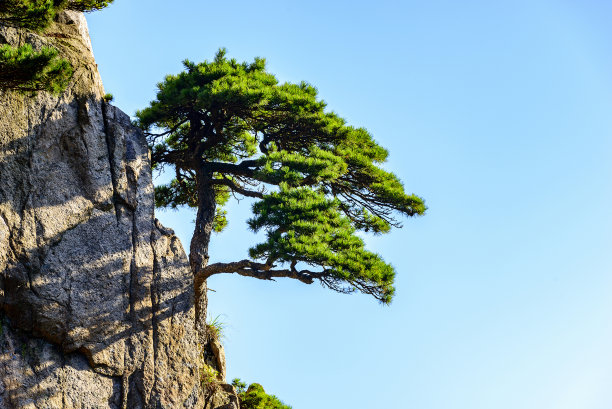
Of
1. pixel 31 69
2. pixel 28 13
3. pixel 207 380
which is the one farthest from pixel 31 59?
pixel 207 380

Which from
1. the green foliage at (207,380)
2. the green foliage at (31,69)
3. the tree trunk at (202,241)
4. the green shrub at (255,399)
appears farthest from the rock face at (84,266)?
→ the green shrub at (255,399)

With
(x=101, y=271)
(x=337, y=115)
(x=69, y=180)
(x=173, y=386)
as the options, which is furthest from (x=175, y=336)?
(x=337, y=115)

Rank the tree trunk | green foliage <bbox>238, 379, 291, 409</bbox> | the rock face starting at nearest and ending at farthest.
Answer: the rock face, the tree trunk, green foliage <bbox>238, 379, 291, 409</bbox>

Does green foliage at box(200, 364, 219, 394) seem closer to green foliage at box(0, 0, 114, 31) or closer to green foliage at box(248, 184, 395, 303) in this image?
green foliage at box(248, 184, 395, 303)

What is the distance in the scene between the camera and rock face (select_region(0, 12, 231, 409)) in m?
9.87

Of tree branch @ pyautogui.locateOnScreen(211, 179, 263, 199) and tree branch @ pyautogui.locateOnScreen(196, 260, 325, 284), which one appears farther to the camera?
tree branch @ pyautogui.locateOnScreen(211, 179, 263, 199)

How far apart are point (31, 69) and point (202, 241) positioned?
182 inches

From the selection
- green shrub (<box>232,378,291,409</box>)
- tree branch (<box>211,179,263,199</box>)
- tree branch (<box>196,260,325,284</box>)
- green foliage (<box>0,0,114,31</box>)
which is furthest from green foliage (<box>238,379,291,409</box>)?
green foliage (<box>0,0,114,31</box>)

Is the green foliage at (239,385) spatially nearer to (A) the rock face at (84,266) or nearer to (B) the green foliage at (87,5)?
(A) the rock face at (84,266)

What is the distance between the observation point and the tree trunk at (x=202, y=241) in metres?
12.0

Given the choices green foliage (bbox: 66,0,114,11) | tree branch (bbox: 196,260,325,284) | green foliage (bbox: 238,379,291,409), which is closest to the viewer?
tree branch (bbox: 196,260,325,284)

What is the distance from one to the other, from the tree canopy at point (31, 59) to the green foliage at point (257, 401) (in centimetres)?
607

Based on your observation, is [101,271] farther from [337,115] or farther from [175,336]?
[337,115]

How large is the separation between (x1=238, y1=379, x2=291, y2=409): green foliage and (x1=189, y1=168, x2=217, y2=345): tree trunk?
1.35 metres
